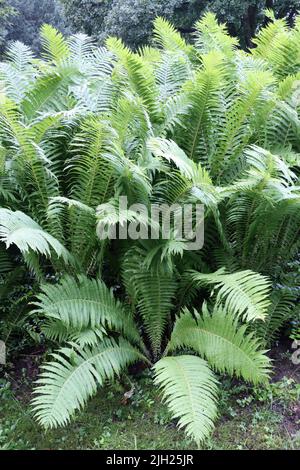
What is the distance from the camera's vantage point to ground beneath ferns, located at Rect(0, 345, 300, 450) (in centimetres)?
217

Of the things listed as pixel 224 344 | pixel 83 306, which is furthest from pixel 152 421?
pixel 83 306

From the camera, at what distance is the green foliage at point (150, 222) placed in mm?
2199

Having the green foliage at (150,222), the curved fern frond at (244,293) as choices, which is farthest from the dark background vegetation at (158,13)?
the curved fern frond at (244,293)

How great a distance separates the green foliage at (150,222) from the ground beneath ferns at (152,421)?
9cm

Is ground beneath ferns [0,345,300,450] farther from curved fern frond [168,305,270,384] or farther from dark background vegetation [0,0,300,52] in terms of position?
dark background vegetation [0,0,300,52]

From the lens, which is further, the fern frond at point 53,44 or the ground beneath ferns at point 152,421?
the fern frond at point 53,44

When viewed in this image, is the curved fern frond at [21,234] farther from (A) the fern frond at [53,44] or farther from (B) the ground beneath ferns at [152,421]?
(A) the fern frond at [53,44]

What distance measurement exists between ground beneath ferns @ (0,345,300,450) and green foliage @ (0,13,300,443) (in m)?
0.09

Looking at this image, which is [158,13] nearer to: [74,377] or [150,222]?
[150,222]

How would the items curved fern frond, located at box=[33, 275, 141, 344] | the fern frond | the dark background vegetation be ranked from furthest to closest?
the dark background vegetation < the fern frond < curved fern frond, located at box=[33, 275, 141, 344]

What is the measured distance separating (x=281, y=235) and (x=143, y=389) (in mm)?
1266

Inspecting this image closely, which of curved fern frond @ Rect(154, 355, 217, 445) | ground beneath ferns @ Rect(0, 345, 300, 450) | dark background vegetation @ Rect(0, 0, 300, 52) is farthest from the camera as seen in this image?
dark background vegetation @ Rect(0, 0, 300, 52)

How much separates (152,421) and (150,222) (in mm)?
1014

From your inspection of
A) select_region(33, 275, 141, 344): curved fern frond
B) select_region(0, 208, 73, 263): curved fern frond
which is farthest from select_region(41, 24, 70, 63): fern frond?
select_region(33, 275, 141, 344): curved fern frond
